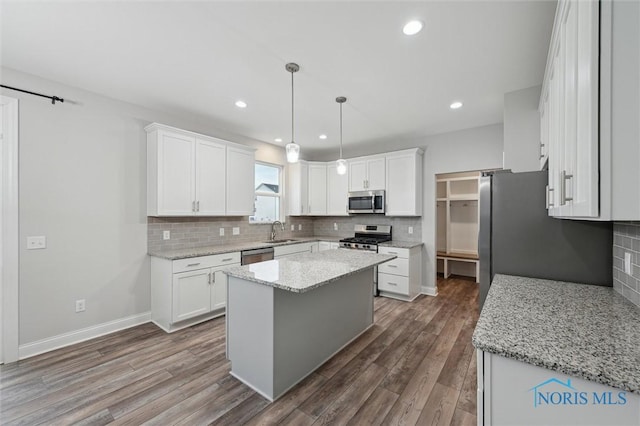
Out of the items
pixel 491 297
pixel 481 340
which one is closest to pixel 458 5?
pixel 491 297

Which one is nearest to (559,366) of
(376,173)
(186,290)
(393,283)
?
(186,290)

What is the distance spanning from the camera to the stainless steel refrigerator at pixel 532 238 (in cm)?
188

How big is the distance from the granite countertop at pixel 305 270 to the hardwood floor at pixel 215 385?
35.4 inches

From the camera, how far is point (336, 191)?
539 centimetres

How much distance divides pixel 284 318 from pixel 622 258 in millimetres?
2226

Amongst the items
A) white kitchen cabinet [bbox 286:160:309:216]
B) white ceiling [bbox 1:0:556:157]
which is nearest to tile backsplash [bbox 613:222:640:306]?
white ceiling [bbox 1:0:556:157]

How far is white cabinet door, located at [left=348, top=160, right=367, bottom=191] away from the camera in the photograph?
4.96 metres

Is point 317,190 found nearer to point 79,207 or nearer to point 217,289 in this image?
point 217,289

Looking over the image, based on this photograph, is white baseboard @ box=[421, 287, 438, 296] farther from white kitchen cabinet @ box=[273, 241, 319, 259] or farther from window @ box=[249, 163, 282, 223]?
window @ box=[249, 163, 282, 223]

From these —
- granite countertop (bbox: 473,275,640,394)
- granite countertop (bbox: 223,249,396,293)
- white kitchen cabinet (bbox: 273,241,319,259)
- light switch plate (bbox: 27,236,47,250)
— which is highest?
light switch plate (bbox: 27,236,47,250)

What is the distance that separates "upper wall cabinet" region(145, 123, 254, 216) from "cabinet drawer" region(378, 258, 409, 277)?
240 centimetres

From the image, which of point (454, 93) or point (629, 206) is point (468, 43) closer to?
point (454, 93)

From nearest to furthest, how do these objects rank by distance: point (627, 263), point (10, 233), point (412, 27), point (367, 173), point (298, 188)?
1. point (627, 263)
2. point (412, 27)
3. point (10, 233)
4. point (367, 173)
5. point (298, 188)

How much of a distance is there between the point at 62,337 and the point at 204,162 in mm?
2437
